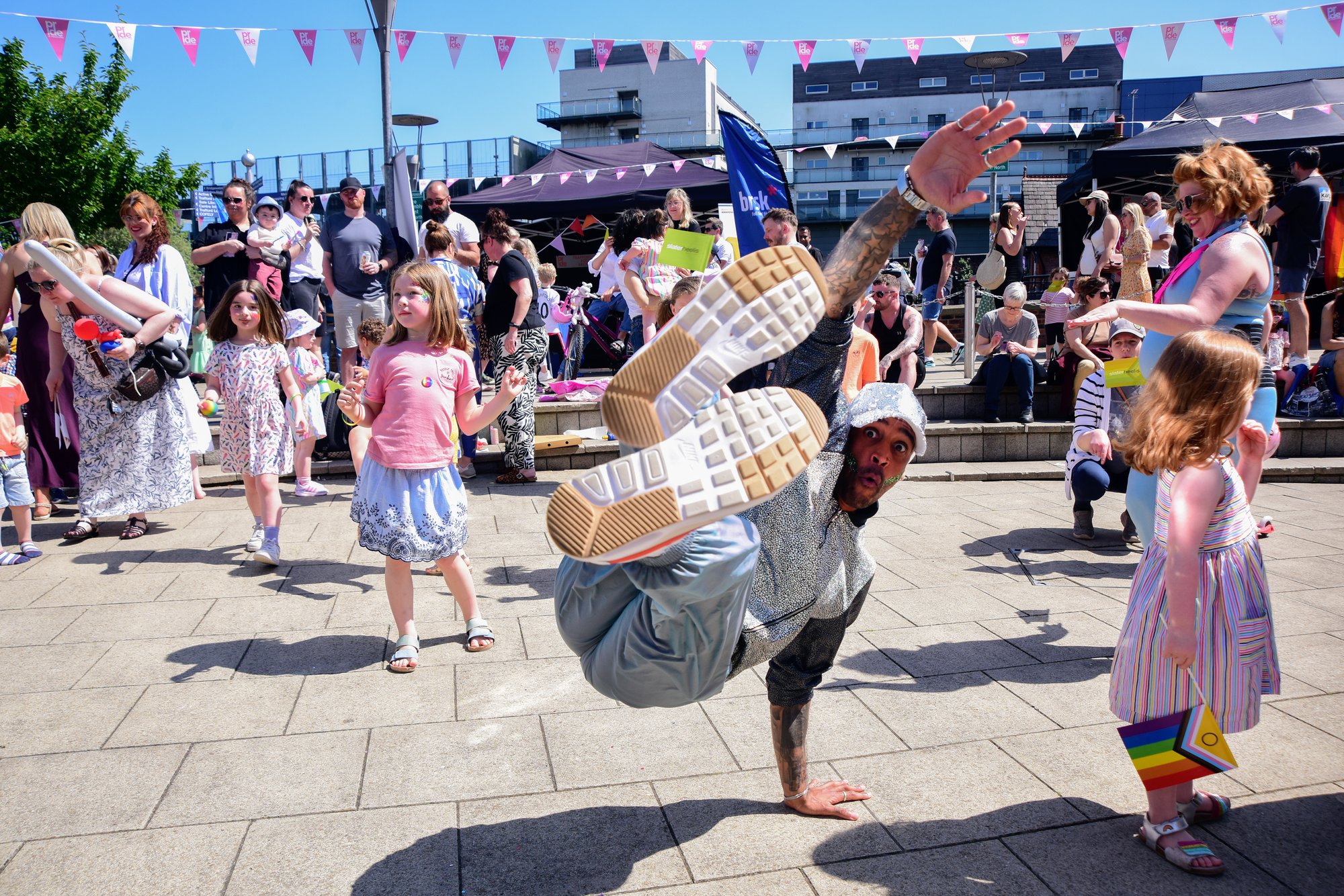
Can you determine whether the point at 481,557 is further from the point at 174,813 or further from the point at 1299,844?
the point at 1299,844

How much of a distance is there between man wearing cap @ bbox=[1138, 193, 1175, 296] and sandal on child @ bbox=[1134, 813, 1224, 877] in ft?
25.9

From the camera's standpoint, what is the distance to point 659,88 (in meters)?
46.9

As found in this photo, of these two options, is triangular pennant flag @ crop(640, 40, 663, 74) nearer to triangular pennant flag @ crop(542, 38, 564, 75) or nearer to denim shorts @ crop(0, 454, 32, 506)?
triangular pennant flag @ crop(542, 38, 564, 75)

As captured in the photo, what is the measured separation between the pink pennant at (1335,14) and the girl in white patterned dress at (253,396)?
937 centimetres

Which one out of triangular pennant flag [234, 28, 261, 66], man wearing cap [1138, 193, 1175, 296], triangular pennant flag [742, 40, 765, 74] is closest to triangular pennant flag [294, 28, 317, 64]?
triangular pennant flag [234, 28, 261, 66]

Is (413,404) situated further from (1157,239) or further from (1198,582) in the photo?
(1157,239)

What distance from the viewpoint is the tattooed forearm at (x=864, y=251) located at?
188 centimetres

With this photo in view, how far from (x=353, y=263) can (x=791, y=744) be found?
6.26m

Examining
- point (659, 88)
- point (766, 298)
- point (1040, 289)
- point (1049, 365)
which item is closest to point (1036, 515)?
point (1049, 365)

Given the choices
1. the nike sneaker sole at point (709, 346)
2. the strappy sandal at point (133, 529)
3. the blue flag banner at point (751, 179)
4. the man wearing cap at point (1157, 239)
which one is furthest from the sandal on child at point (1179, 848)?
the man wearing cap at point (1157, 239)

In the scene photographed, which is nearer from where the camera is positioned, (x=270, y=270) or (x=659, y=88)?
(x=270, y=270)

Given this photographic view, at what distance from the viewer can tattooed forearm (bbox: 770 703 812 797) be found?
243 cm

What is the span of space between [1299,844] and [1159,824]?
0.38 m

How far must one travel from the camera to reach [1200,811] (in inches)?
98.3
